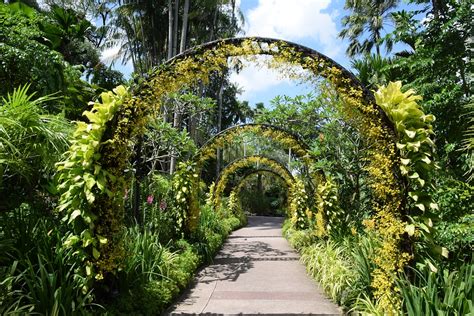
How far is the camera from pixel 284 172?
15328 millimetres

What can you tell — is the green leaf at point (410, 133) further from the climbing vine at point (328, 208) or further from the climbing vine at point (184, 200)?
the climbing vine at point (184, 200)

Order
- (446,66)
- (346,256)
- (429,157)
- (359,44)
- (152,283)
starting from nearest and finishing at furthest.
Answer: (429,157)
(152,283)
(446,66)
(346,256)
(359,44)

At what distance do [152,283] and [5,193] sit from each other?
77.3 inches

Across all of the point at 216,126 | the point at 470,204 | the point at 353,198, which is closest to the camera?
the point at 470,204

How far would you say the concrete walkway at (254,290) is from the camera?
478 cm

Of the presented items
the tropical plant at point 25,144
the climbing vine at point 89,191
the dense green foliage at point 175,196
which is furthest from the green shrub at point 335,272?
the tropical plant at point 25,144

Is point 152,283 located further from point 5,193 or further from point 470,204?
point 470,204

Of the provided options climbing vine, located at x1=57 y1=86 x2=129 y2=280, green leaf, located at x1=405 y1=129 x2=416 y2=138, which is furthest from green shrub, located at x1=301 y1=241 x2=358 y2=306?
climbing vine, located at x1=57 y1=86 x2=129 y2=280

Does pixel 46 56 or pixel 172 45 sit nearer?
pixel 46 56

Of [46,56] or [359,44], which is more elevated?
[359,44]

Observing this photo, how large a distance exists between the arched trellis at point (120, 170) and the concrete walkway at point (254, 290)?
1.27m

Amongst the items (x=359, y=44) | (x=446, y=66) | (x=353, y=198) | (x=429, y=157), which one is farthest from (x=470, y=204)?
(x=359, y=44)

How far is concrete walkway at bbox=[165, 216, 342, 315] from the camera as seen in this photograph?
4777mm

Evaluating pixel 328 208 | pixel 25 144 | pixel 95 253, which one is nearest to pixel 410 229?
pixel 95 253
